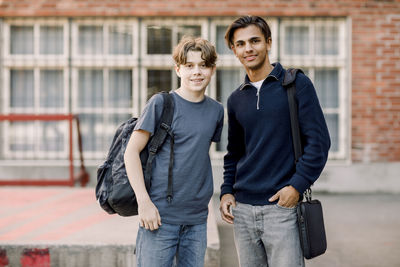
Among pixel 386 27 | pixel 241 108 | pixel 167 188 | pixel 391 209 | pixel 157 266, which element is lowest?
pixel 391 209

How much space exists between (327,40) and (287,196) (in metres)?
5.83

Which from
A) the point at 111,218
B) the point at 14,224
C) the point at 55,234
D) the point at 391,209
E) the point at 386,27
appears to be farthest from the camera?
the point at 386,27

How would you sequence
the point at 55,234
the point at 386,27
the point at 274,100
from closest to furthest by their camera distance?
the point at 274,100 → the point at 55,234 → the point at 386,27

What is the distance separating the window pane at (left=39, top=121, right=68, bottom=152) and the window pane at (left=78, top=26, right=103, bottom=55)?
128 centimetres

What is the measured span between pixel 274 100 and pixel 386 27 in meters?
5.78

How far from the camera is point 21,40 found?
7.49 metres

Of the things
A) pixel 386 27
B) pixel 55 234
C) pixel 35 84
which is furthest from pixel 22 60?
pixel 386 27

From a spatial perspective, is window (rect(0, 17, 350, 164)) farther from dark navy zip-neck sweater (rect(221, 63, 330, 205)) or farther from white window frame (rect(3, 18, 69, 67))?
dark navy zip-neck sweater (rect(221, 63, 330, 205))

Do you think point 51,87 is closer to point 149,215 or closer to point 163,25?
point 163,25

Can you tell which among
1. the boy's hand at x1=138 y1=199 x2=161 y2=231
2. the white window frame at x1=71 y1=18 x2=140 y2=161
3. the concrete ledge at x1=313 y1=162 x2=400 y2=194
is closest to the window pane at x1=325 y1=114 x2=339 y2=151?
the concrete ledge at x1=313 y1=162 x2=400 y2=194

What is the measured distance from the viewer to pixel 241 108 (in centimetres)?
237

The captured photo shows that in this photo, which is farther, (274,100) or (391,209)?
(391,209)

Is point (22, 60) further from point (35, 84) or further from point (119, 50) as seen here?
point (119, 50)

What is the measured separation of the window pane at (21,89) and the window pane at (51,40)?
18.4 inches
